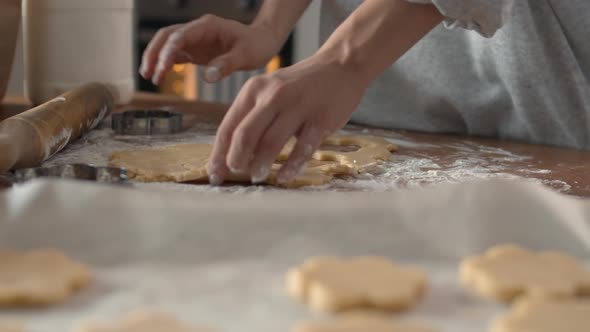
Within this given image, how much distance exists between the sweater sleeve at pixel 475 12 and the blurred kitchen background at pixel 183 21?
202 cm

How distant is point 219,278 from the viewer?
656 millimetres

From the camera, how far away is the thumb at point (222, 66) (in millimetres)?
1257

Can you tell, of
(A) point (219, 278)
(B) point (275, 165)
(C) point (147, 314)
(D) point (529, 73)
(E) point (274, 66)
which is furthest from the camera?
(E) point (274, 66)

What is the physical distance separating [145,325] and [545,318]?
0.92 ft

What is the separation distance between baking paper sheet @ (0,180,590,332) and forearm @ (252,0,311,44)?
84cm

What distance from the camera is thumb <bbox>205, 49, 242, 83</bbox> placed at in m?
1.26

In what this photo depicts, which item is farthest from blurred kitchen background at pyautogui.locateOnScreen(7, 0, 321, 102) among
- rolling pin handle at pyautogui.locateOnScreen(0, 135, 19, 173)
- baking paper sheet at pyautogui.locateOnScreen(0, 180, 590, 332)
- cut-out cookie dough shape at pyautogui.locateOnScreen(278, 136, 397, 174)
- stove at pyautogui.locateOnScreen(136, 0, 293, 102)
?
baking paper sheet at pyautogui.locateOnScreen(0, 180, 590, 332)

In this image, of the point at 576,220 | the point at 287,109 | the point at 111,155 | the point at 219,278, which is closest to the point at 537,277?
the point at 576,220

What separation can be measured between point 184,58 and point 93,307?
83cm

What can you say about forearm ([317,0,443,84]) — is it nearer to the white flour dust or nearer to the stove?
the white flour dust

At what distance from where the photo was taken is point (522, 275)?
65 centimetres

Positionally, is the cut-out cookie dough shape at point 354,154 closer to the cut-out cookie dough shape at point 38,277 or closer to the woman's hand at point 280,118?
the woman's hand at point 280,118

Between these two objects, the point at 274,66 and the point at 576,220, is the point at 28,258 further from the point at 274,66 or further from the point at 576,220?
the point at 274,66

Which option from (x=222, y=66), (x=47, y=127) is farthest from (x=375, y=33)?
(x=47, y=127)
